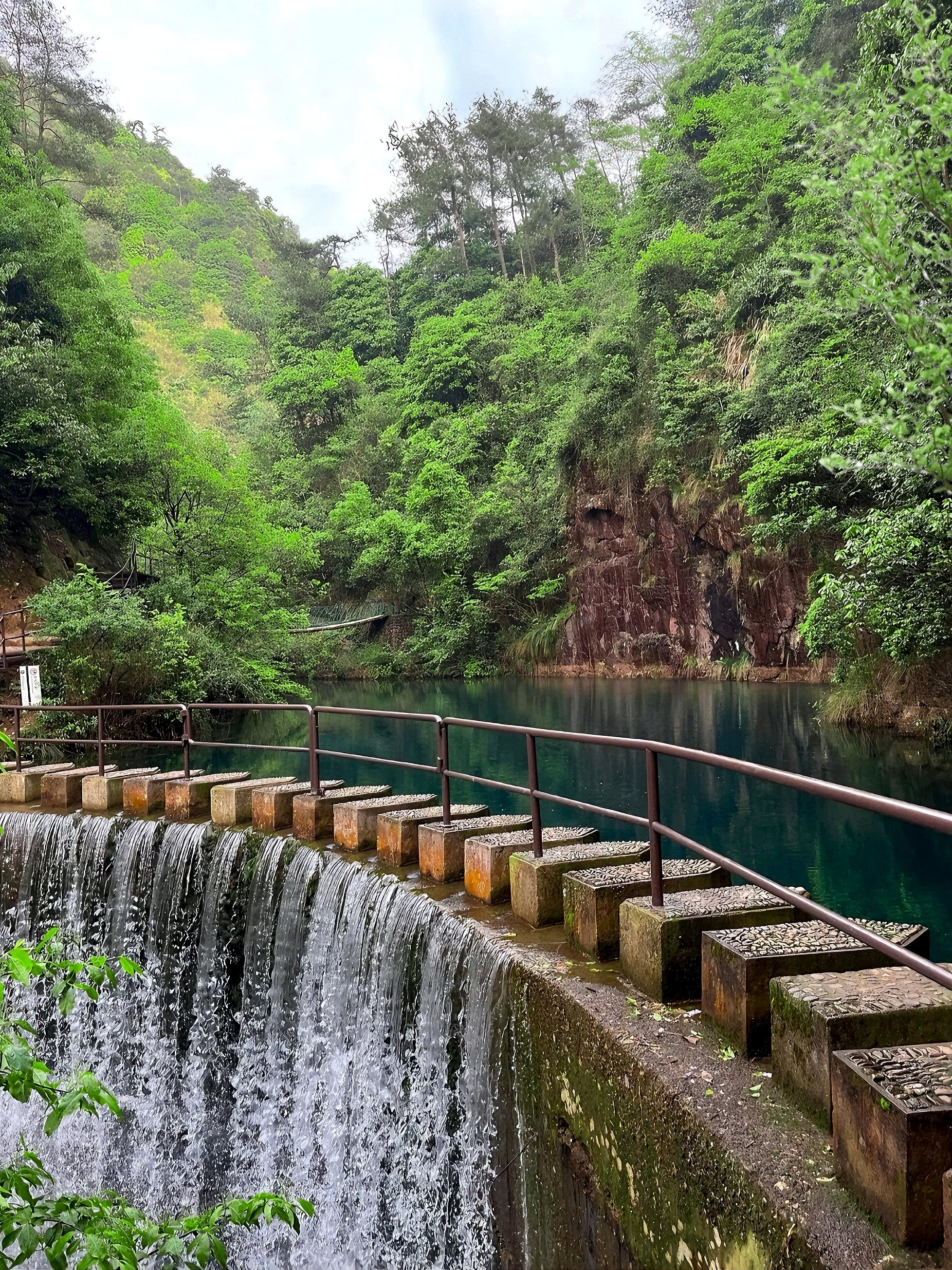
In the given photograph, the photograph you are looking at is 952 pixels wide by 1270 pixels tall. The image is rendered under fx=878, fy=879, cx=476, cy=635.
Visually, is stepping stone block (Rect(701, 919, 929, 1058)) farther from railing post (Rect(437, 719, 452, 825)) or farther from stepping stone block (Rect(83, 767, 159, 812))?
stepping stone block (Rect(83, 767, 159, 812))

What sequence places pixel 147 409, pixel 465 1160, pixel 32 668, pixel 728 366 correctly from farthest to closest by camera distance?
1. pixel 728 366
2. pixel 147 409
3. pixel 32 668
4. pixel 465 1160

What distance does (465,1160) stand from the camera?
174 inches

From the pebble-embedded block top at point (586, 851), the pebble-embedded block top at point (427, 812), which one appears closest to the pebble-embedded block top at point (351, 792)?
the pebble-embedded block top at point (427, 812)

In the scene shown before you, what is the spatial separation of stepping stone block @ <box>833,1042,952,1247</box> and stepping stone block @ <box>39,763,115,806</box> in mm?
8319

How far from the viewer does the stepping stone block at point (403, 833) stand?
6090mm

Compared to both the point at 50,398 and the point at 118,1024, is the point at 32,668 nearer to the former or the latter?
the point at 118,1024

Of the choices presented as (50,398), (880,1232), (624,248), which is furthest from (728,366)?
(880,1232)

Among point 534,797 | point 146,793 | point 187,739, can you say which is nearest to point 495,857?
point 534,797

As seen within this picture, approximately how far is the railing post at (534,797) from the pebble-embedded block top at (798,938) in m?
1.43

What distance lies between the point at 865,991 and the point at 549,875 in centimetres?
212

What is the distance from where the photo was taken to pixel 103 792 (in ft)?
28.4

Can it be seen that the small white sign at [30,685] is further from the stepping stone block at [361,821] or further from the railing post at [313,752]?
the stepping stone block at [361,821]

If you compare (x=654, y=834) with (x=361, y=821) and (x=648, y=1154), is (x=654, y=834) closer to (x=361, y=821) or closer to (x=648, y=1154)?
(x=648, y=1154)

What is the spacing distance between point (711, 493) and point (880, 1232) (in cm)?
2759
